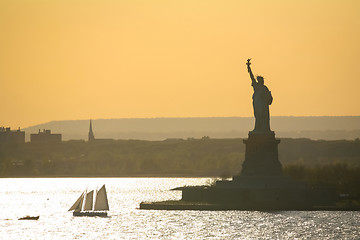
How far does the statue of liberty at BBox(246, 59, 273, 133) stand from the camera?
133 meters

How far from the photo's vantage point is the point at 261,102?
133 m

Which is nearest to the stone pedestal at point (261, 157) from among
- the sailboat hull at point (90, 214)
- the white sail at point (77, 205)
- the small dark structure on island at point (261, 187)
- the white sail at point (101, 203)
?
the small dark structure on island at point (261, 187)

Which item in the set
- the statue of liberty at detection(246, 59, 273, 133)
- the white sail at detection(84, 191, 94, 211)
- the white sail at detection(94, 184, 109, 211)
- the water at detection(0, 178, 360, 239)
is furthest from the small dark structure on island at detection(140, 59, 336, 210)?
the white sail at detection(84, 191, 94, 211)

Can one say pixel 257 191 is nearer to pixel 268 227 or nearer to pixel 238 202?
pixel 238 202

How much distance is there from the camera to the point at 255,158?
438 feet

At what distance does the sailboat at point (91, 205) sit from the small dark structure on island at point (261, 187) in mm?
6120

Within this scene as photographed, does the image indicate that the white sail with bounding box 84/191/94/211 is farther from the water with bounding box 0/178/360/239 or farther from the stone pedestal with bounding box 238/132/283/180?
the stone pedestal with bounding box 238/132/283/180

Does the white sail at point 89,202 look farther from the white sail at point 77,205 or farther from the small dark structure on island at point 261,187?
the small dark structure on island at point 261,187

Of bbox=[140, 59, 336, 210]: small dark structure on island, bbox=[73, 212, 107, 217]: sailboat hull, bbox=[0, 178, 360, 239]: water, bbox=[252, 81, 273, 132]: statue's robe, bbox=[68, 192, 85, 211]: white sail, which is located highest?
bbox=[252, 81, 273, 132]: statue's robe

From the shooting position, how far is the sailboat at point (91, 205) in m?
134

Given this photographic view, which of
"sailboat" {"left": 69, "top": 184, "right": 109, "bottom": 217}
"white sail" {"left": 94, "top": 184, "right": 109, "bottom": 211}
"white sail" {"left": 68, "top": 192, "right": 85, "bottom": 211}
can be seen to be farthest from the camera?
"white sail" {"left": 94, "top": 184, "right": 109, "bottom": 211}

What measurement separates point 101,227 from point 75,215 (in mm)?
15817

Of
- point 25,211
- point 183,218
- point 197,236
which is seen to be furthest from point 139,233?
point 25,211

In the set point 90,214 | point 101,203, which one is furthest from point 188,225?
point 101,203
